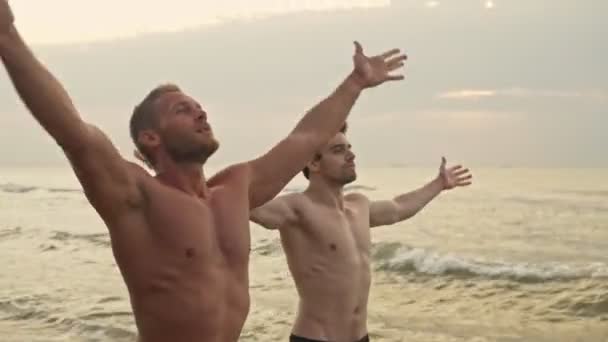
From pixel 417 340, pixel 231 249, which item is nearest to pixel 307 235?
pixel 231 249

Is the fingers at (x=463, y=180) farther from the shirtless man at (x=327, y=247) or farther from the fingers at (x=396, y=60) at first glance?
the fingers at (x=396, y=60)

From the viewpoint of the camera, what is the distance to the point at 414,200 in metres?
6.21

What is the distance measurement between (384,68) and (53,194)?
5655 cm

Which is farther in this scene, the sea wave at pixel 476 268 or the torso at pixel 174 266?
the sea wave at pixel 476 268

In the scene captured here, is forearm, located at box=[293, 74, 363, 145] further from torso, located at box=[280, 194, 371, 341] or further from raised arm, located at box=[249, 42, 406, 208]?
torso, located at box=[280, 194, 371, 341]

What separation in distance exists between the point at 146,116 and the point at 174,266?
57cm

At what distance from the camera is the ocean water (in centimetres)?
1335

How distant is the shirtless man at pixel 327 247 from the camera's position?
5355 mm

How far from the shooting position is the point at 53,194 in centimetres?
5788

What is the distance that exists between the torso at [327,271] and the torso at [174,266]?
91.6 inches

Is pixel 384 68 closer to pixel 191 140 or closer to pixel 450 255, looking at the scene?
pixel 191 140

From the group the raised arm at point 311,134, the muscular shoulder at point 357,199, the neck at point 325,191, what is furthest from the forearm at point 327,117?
the muscular shoulder at point 357,199

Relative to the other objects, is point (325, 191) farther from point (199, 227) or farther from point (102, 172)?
point (102, 172)

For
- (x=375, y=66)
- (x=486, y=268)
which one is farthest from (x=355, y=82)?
(x=486, y=268)
